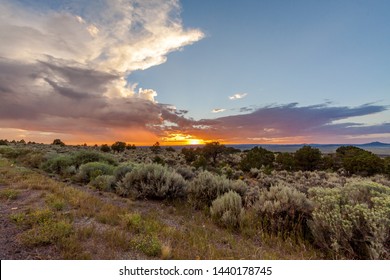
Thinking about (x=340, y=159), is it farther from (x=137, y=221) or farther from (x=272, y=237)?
(x=137, y=221)

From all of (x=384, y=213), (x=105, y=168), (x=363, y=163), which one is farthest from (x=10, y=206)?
(x=363, y=163)

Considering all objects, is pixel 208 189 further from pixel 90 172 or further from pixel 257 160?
pixel 257 160

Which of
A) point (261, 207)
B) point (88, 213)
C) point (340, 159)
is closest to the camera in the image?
point (88, 213)

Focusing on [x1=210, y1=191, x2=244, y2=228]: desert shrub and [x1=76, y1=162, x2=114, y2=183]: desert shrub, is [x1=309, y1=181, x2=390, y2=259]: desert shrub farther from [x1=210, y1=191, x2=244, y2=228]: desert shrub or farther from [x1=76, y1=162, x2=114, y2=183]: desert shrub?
[x1=76, y1=162, x2=114, y2=183]: desert shrub

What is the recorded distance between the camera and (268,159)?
28453 mm

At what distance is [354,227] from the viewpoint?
430cm

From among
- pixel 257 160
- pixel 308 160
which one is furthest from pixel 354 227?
pixel 257 160

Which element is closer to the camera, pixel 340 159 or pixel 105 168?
pixel 105 168

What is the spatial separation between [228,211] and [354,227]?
2.83 meters

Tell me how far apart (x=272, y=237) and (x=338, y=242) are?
132 cm

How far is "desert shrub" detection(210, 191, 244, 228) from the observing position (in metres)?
5.95

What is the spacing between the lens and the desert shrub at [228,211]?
5.95 meters

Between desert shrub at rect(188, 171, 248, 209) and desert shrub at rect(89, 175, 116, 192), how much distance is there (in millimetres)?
3543

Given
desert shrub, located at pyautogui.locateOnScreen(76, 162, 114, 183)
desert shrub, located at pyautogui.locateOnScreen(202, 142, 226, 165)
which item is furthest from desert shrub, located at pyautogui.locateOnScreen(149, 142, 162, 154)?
desert shrub, located at pyautogui.locateOnScreen(76, 162, 114, 183)
